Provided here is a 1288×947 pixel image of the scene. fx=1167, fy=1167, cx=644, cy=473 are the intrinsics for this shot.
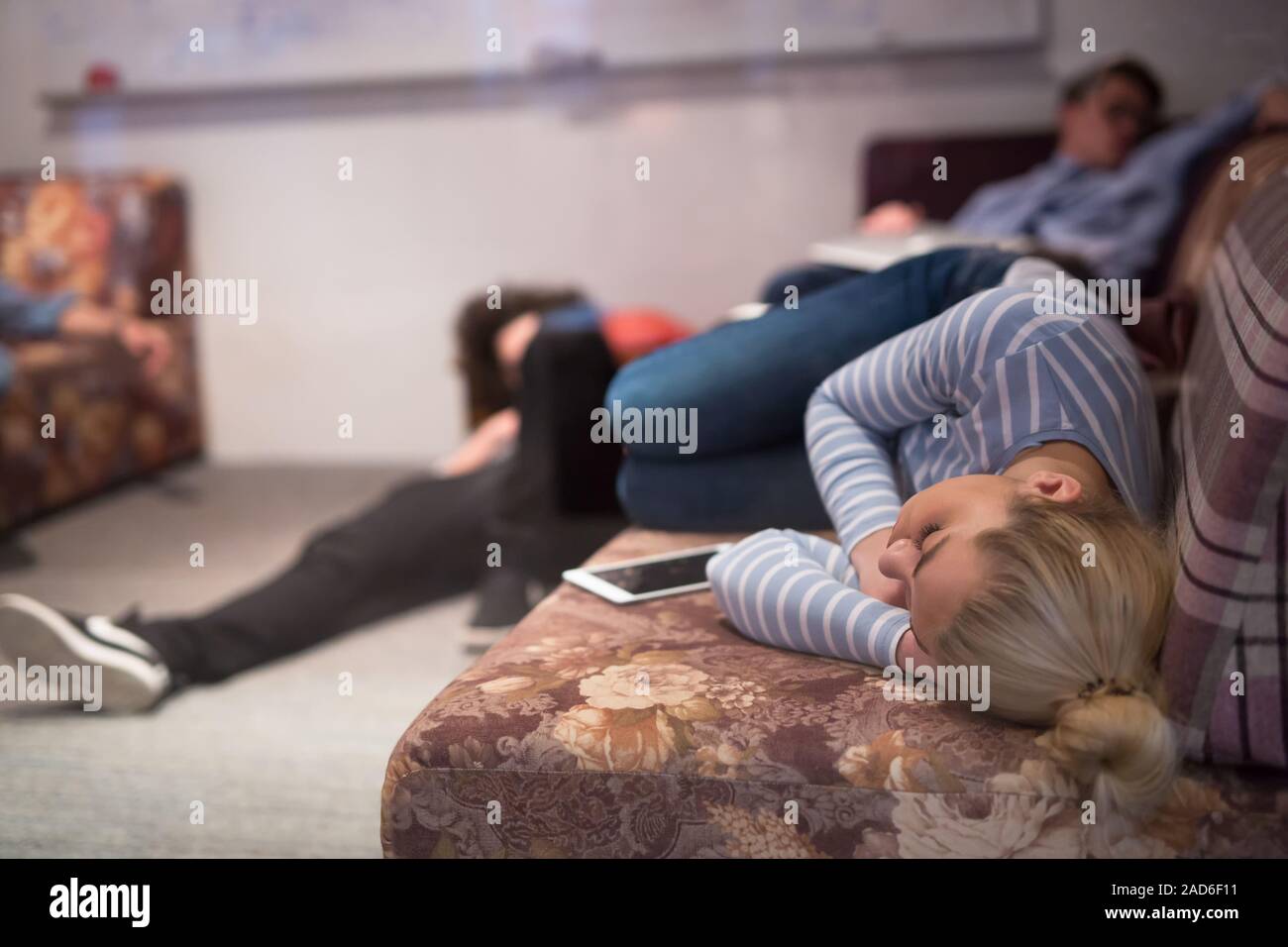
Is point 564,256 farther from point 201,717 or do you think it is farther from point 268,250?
point 201,717

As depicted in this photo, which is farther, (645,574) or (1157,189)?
(1157,189)

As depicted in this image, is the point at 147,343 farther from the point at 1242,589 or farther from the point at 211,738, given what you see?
the point at 1242,589

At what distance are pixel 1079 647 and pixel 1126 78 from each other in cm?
161

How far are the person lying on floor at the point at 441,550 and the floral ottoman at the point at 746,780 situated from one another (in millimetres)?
381

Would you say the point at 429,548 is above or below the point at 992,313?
below

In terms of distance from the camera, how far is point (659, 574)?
0.90 metres

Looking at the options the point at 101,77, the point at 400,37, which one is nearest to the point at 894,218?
the point at 400,37

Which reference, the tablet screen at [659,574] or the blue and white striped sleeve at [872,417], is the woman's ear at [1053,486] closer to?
the blue and white striped sleeve at [872,417]

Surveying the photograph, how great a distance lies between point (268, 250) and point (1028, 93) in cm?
154

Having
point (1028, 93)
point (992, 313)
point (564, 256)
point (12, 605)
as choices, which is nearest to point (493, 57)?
point (564, 256)

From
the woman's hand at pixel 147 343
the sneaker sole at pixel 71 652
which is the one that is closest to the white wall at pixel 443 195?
the woman's hand at pixel 147 343

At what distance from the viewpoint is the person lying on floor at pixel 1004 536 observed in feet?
2.01

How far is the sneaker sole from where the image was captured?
3.96 ft
